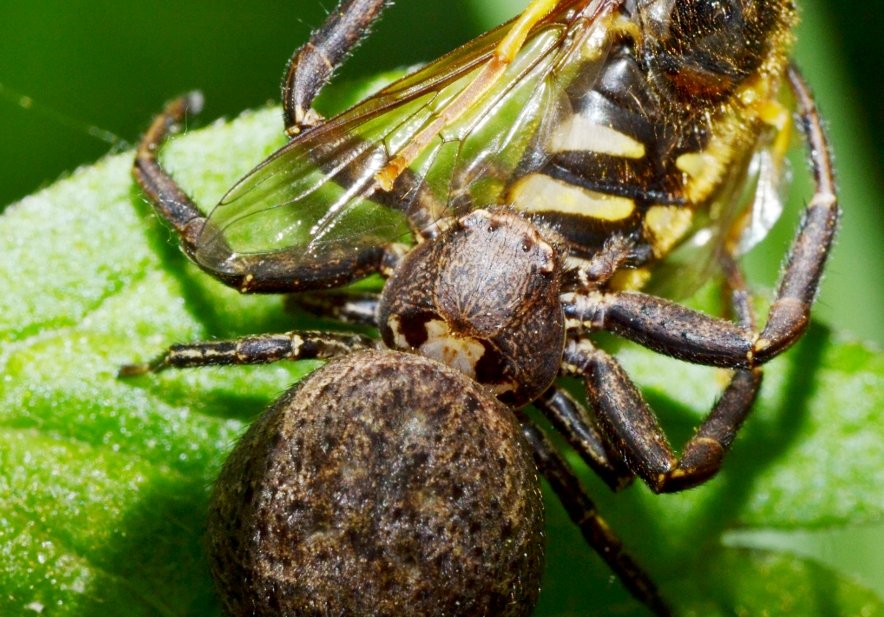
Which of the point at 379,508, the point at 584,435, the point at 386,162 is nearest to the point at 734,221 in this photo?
the point at 584,435

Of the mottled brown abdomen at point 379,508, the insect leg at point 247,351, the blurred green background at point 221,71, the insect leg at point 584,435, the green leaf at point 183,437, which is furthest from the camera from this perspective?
the blurred green background at point 221,71

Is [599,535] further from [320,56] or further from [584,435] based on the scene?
[320,56]

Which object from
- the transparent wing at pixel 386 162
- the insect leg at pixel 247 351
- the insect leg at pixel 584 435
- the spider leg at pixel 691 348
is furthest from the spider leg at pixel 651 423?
the insect leg at pixel 247 351

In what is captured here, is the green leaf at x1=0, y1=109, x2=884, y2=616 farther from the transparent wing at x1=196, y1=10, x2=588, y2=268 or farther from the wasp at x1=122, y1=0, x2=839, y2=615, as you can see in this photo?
the transparent wing at x1=196, y1=10, x2=588, y2=268

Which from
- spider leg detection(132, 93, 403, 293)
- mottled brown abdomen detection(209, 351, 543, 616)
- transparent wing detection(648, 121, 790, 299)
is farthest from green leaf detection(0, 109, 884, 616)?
mottled brown abdomen detection(209, 351, 543, 616)

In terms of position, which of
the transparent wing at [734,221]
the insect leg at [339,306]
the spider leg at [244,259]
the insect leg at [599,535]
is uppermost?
the spider leg at [244,259]

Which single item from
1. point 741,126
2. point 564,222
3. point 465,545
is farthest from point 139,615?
point 741,126

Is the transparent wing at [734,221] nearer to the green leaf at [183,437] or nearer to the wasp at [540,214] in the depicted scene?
the wasp at [540,214]
